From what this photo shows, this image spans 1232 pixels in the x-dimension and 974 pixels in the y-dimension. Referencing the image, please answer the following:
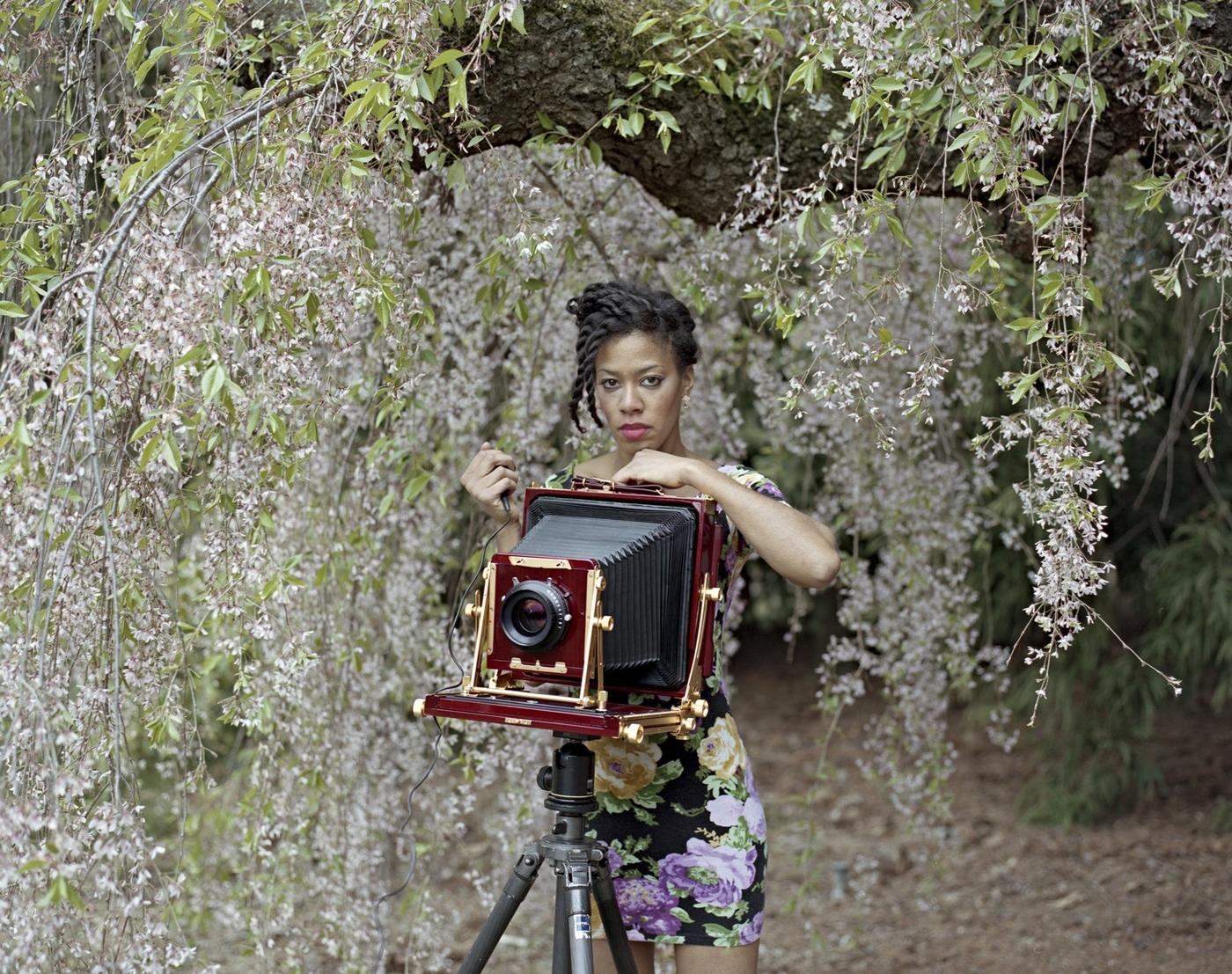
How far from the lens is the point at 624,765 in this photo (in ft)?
6.41

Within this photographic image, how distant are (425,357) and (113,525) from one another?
30.1 inches

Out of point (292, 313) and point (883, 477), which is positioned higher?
point (292, 313)

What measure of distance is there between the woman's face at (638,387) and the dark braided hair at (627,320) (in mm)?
14

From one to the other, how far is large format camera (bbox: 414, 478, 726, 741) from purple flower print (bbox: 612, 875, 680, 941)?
1.03 feet

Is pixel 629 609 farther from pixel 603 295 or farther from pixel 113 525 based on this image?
pixel 113 525

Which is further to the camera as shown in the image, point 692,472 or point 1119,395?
point 1119,395

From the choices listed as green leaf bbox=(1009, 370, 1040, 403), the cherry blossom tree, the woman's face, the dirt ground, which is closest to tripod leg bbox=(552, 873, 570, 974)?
the cherry blossom tree

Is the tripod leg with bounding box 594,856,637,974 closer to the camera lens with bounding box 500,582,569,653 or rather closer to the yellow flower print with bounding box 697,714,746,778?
the yellow flower print with bounding box 697,714,746,778

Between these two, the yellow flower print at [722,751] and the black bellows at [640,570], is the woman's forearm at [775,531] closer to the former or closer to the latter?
the black bellows at [640,570]

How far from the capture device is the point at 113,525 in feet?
5.74

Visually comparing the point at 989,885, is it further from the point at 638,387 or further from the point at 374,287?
the point at 374,287

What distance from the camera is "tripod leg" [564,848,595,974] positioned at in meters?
1.66

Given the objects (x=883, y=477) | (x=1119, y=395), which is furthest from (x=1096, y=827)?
(x=1119, y=395)

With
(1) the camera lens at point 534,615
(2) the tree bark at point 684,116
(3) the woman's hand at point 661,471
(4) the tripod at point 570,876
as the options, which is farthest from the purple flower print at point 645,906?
(2) the tree bark at point 684,116
